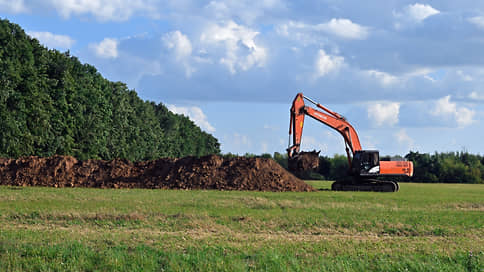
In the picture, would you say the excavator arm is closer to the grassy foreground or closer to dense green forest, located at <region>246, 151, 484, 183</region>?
the grassy foreground

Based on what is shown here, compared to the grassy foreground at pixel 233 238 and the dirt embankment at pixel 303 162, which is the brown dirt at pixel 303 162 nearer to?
the dirt embankment at pixel 303 162

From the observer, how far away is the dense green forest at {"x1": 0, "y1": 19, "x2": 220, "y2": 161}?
2168 inches

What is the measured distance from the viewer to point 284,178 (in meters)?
45.7

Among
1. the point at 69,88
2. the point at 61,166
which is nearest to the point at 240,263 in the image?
the point at 61,166

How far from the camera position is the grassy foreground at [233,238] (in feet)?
45.6

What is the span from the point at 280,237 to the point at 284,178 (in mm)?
28081

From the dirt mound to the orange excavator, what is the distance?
100 inches

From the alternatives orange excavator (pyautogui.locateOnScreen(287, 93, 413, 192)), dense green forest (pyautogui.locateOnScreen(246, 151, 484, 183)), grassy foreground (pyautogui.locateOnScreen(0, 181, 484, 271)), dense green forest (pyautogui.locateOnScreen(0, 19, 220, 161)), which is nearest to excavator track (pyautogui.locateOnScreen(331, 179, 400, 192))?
orange excavator (pyautogui.locateOnScreen(287, 93, 413, 192))

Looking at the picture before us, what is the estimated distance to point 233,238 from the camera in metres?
17.1

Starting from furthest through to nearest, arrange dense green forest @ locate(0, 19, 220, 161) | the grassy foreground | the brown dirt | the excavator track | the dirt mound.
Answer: dense green forest @ locate(0, 19, 220, 161) < the excavator track < the brown dirt < the dirt mound < the grassy foreground

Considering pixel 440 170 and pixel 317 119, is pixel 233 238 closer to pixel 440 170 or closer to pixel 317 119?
pixel 317 119

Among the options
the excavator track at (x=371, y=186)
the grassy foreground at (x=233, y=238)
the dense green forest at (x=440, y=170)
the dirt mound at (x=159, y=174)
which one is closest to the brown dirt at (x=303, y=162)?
the dirt mound at (x=159, y=174)

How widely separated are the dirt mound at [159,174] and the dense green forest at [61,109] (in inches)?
388

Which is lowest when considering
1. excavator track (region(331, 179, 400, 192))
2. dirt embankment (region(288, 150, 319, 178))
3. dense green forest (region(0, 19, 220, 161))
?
excavator track (region(331, 179, 400, 192))
